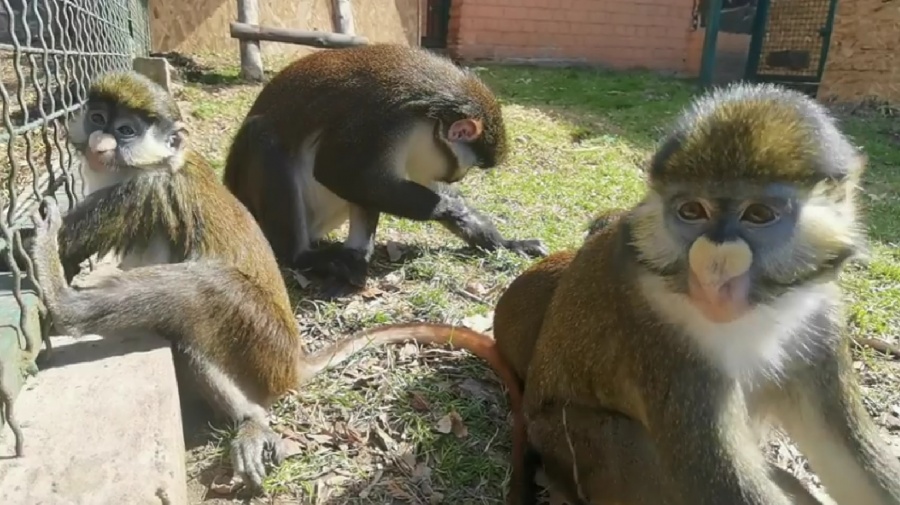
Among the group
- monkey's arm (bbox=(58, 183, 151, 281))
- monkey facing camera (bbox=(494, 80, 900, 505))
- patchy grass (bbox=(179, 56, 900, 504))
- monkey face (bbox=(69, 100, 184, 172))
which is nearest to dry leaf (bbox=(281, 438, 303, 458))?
patchy grass (bbox=(179, 56, 900, 504))

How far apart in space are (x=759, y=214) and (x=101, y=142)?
2.25 metres

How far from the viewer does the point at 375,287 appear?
4.29 metres

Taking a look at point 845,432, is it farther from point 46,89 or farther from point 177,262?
point 46,89

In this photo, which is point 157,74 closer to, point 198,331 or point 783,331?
point 198,331

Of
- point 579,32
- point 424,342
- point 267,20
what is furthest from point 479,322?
point 579,32

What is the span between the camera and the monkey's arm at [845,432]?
2.27m

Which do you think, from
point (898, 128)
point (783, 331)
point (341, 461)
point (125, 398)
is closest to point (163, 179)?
point (125, 398)

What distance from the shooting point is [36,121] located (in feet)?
8.94

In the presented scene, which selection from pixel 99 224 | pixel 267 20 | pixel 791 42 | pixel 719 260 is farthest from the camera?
pixel 791 42

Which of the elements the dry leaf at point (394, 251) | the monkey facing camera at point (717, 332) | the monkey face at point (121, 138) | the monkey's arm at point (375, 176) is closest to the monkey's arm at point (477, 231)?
the monkey's arm at point (375, 176)

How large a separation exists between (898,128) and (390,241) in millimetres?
7054

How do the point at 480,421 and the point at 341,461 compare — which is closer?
the point at 341,461

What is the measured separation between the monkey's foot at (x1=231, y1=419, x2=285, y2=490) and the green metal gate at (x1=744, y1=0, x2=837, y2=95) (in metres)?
10.4

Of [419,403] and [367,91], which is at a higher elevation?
[367,91]
